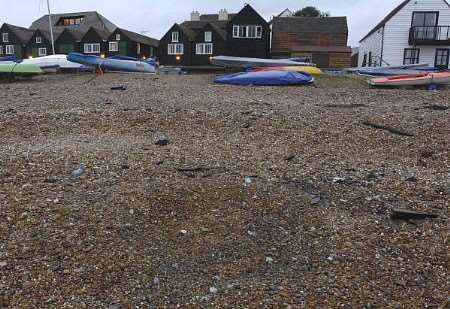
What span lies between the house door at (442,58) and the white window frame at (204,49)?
20.1 meters

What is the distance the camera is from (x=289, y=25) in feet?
134

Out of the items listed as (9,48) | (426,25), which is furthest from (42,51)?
(426,25)

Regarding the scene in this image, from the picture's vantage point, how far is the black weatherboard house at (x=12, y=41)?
5025 centimetres

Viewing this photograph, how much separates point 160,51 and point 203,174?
1620 inches

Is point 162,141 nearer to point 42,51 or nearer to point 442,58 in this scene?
point 442,58

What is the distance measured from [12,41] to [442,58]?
147 ft

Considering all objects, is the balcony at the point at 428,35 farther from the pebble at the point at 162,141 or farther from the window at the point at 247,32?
the pebble at the point at 162,141

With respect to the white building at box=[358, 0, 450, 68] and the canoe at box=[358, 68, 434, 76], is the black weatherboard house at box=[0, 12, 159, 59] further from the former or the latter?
the canoe at box=[358, 68, 434, 76]

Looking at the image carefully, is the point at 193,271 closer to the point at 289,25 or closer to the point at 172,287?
the point at 172,287

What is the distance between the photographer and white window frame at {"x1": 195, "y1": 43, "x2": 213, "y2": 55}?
43037mm

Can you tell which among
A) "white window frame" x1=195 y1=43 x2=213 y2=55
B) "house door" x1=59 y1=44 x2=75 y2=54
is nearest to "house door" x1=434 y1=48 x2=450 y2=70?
"white window frame" x1=195 y1=43 x2=213 y2=55

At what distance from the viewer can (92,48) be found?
158 ft

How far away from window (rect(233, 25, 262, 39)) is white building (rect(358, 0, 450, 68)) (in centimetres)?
1090

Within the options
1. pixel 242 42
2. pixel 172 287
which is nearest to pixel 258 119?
pixel 172 287
